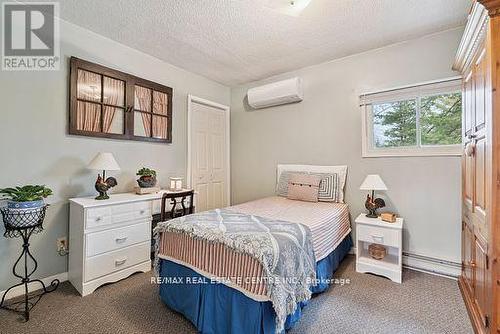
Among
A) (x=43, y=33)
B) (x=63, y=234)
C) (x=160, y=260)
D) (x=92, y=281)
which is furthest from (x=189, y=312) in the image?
(x=43, y=33)

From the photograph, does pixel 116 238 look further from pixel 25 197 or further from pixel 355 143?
pixel 355 143

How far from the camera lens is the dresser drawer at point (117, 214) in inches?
83.2

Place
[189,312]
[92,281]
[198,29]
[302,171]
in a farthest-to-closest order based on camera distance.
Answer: [302,171] < [198,29] < [92,281] < [189,312]

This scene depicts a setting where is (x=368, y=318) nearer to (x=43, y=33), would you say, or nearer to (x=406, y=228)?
(x=406, y=228)

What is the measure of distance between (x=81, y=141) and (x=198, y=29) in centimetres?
167

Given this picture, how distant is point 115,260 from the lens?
2262 millimetres

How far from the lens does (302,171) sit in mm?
3328

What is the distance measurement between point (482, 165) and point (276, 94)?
2457mm

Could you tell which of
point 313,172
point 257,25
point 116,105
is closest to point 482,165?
point 313,172

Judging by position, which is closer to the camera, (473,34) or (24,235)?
(473,34)

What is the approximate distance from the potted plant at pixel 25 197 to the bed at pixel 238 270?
0.96 m

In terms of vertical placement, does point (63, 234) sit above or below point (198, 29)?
below

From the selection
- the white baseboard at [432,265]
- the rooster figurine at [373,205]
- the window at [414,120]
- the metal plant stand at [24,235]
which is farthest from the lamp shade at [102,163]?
the white baseboard at [432,265]

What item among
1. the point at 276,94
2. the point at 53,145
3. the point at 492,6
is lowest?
the point at 53,145
